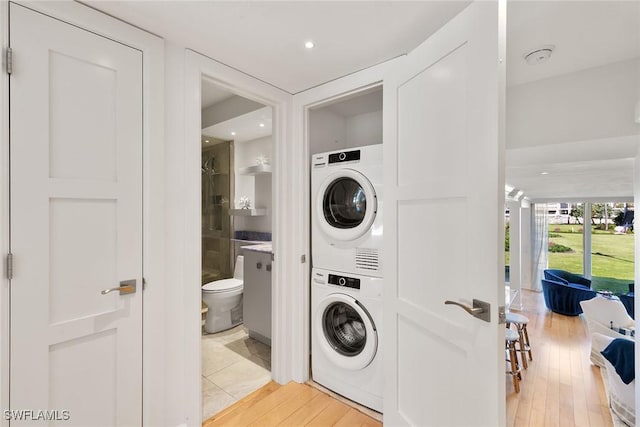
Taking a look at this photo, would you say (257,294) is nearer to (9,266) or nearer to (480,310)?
(9,266)

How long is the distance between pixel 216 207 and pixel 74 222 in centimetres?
280

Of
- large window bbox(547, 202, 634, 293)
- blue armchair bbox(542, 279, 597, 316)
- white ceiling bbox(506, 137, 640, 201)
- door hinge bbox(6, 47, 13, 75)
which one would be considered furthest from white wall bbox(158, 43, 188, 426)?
large window bbox(547, 202, 634, 293)

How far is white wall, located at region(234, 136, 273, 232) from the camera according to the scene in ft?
11.9

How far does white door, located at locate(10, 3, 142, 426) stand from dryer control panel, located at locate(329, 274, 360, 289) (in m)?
1.18

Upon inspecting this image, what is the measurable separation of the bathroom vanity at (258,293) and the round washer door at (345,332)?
2.32 ft

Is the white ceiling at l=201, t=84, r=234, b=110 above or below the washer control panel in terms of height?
above

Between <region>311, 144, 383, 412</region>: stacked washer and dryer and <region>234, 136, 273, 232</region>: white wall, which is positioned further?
<region>234, 136, 273, 232</region>: white wall

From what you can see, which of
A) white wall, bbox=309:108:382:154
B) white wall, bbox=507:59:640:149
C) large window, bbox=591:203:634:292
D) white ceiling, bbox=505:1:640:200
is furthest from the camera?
large window, bbox=591:203:634:292

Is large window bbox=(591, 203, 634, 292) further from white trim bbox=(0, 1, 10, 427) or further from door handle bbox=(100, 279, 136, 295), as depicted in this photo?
white trim bbox=(0, 1, 10, 427)

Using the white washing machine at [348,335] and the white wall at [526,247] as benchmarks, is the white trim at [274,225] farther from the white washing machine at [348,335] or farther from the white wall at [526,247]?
the white wall at [526,247]

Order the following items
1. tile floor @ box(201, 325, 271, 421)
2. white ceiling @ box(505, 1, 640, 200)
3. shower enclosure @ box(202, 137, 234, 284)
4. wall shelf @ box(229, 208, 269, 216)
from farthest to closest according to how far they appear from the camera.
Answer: shower enclosure @ box(202, 137, 234, 284) < wall shelf @ box(229, 208, 269, 216) < tile floor @ box(201, 325, 271, 421) < white ceiling @ box(505, 1, 640, 200)

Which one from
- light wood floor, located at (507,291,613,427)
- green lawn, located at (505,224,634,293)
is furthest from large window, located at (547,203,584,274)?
light wood floor, located at (507,291,613,427)

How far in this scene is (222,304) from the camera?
2.93 metres

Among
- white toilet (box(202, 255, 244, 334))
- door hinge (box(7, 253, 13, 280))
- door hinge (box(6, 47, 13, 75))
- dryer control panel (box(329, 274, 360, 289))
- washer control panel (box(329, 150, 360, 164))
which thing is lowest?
white toilet (box(202, 255, 244, 334))
